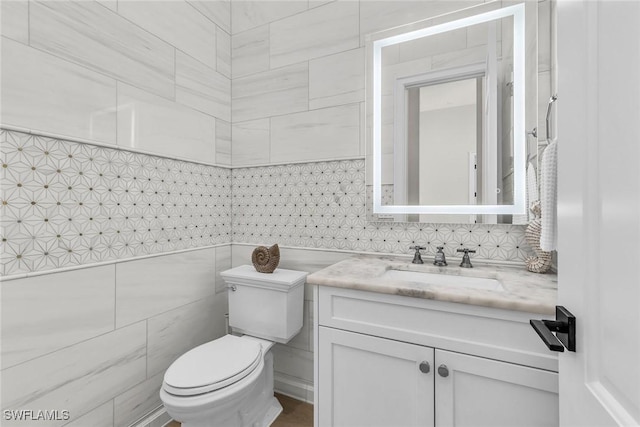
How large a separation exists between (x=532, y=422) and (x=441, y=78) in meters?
1.41

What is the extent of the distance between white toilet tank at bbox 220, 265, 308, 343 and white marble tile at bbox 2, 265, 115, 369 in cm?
57

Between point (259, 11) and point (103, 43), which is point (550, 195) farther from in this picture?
point (259, 11)

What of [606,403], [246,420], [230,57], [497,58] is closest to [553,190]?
[606,403]

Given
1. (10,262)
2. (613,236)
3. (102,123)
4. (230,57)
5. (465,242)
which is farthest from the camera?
(230,57)

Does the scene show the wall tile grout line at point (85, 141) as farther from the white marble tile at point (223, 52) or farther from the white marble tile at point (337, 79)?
the white marble tile at point (337, 79)

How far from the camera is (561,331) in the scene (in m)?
0.58

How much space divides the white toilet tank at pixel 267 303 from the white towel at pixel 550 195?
1092mm

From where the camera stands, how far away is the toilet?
1128 millimetres

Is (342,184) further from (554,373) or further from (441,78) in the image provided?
(554,373)

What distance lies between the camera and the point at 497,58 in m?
1.35

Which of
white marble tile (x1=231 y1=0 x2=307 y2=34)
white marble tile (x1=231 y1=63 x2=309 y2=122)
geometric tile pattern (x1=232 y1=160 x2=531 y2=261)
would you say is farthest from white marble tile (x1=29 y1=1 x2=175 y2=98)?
geometric tile pattern (x1=232 y1=160 x2=531 y2=261)

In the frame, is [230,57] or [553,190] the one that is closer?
[553,190]

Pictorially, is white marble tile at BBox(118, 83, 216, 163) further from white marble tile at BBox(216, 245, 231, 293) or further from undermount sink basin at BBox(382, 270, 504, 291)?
undermount sink basin at BBox(382, 270, 504, 291)

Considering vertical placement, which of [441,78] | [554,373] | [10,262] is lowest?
[554,373]
